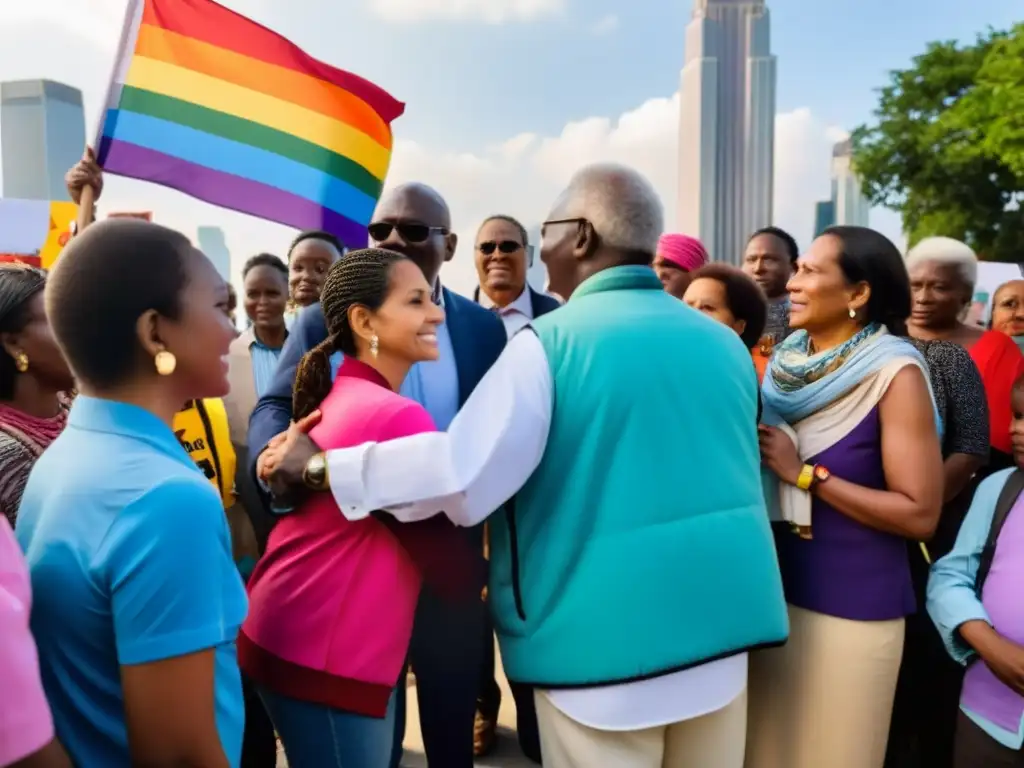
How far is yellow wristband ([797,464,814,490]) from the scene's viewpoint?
2092 mm

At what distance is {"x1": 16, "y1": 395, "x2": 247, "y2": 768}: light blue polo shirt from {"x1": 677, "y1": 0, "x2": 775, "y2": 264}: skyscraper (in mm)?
112613

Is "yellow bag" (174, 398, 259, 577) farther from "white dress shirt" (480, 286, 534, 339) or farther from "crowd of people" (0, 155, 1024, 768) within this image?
"white dress shirt" (480, 286, 534, 339)

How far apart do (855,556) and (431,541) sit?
3.81 feet

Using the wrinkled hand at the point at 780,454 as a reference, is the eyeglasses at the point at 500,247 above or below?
above

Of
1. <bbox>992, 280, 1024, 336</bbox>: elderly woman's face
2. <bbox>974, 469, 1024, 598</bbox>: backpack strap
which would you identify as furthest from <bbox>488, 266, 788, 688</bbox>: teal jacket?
<bbox>992, 280, 1024, 336</bbox>: elderly woman's face

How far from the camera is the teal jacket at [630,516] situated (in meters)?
1.67

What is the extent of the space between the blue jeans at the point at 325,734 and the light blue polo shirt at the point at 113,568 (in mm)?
522

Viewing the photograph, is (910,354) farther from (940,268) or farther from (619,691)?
(940,268)

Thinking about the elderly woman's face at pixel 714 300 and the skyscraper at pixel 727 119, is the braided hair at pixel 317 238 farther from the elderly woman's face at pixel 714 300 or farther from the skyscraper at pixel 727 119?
the skyscraper at pixel 727 119

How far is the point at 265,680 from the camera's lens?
1.76 meters

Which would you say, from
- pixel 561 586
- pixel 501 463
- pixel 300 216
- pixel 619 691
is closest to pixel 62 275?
pixel 501 463

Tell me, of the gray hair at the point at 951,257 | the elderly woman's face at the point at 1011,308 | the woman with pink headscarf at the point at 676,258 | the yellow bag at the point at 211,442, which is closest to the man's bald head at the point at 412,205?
the yellow bag at the point at 211,442

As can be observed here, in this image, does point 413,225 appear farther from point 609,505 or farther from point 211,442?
point 609,505

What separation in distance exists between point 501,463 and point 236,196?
3.10 metres
